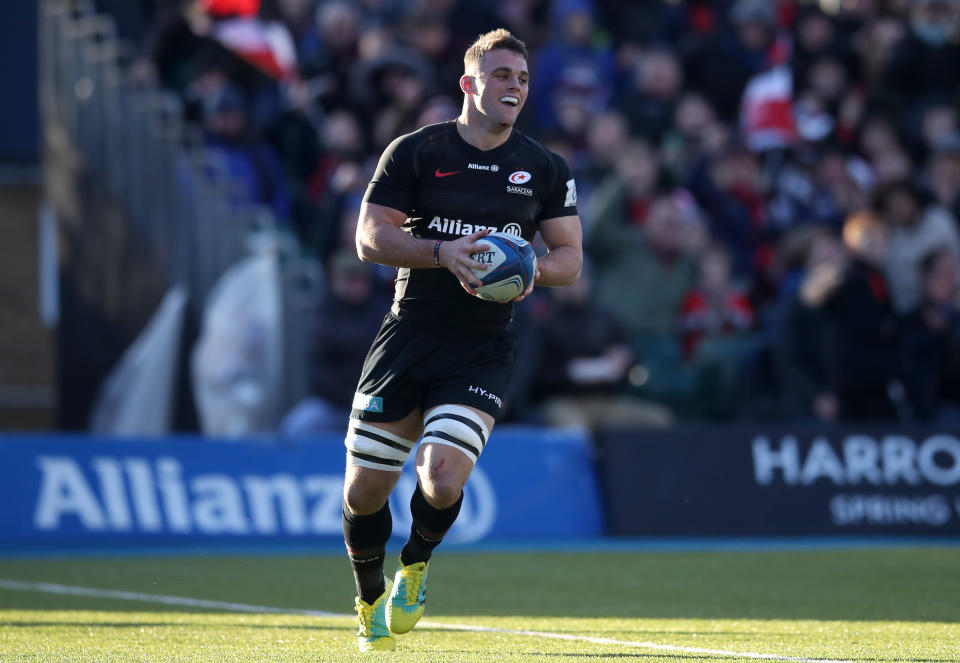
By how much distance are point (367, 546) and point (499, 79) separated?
216cm

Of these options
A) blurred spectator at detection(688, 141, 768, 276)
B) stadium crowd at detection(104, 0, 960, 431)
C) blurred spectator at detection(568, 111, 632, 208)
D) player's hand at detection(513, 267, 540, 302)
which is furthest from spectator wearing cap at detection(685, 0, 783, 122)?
player's hand at detection(513, 267, 540, 302)

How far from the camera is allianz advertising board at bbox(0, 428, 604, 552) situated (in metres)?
12.5

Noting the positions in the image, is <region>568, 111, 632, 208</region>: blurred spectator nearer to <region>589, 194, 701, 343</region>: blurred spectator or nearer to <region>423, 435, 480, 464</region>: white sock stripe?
<region>589, 194, 701, 343</region>: blurred spectator

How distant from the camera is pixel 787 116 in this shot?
57.0 feet

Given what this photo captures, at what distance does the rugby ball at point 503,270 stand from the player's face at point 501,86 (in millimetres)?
650

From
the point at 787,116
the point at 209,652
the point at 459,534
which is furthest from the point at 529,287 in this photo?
the point at 787,116

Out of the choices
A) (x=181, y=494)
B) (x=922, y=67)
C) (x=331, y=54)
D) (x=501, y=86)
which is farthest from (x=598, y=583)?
(x=922, y=67)

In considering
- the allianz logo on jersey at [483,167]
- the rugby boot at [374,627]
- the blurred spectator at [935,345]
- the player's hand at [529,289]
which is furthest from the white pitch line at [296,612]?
the blurred spectator at [935,345]

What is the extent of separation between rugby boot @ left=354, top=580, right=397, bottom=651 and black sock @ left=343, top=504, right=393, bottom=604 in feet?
0.12

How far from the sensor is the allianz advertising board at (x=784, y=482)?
13.1m

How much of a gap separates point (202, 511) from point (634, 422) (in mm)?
3911

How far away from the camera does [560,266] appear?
6.96 meters

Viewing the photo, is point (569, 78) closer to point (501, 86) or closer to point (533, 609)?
point (533, 609)

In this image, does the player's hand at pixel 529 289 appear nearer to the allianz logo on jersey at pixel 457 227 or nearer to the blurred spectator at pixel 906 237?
the allianz logo on jersey at pixel 457 227
